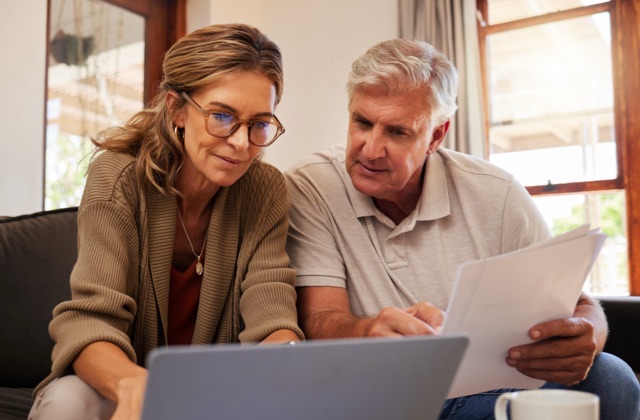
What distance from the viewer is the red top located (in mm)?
1569

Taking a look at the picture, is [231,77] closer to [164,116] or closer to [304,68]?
[164,116]

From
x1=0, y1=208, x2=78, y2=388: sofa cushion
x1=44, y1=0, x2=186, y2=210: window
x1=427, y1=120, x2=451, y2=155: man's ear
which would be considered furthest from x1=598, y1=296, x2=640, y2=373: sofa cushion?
x1=44, y1=0, x2=186, y2=210: window

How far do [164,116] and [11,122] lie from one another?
1986 mm

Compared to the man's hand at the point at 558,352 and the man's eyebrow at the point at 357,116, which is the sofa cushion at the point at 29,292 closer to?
the man's eyebrow at the point at 357,116

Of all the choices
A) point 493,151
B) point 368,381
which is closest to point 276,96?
point 368,381

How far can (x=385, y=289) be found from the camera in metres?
1.64

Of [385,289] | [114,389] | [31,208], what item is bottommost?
[114,389]

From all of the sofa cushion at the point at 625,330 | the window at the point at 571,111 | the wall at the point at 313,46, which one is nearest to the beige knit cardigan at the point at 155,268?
the sofa cushion at the point at 625,330

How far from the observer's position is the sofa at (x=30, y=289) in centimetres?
184

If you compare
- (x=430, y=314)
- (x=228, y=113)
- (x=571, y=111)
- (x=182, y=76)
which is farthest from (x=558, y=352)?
(x=571, y=111)

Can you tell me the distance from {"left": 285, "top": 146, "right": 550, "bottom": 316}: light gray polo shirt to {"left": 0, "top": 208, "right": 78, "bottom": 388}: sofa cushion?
63 cm

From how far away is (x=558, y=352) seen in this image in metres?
1.26

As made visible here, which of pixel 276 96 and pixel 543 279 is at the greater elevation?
pixel 276 96

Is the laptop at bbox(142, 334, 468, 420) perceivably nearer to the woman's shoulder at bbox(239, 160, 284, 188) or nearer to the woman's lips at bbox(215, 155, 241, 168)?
the woman's lips at bbox(215, 155, 241, 168)
